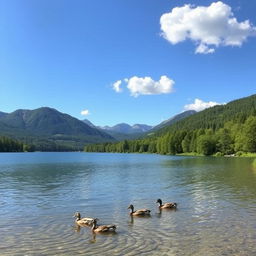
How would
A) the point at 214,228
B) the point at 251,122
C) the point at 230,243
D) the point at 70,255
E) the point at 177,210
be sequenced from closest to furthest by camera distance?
the point at 70,255
the point at 230,243
the point at 214,228
the point at 177,210
the point at 251,122

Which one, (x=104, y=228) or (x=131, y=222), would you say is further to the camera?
(x=131, y=222)

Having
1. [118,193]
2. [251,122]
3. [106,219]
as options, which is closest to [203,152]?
[251,122]

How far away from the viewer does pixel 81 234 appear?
2511 centimetres

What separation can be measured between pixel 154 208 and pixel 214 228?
32.8ft

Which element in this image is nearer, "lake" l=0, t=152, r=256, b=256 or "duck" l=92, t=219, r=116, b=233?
"lake" l=0, t=152, r=256, b=256

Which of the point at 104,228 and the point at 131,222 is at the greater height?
the point at 104,228

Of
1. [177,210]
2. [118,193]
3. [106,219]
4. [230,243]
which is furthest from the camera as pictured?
[118,193]

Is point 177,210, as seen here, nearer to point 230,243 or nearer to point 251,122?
point 230,243

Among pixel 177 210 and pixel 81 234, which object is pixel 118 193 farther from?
pixel 81 234

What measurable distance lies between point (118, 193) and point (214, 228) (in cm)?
2180

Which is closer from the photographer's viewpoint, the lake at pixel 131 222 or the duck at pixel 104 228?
the lake at pixel 131 222

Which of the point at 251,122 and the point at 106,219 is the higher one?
the point at 251,122

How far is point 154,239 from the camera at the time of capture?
909 inches

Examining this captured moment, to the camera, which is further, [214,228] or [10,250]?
[214,228]
